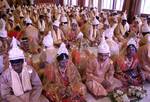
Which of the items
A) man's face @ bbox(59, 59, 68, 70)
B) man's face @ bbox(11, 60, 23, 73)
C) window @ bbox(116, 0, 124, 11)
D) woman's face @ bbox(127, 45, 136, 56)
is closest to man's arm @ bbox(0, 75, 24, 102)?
man's face @ bbox(11, 60, 23, 73)

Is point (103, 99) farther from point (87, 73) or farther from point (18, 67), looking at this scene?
point (18, 67)

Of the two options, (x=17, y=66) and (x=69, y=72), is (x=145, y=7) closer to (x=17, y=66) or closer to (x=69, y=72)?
(x=69, y=72)

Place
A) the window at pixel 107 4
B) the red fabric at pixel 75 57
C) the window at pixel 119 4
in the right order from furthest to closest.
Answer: the window at pixel 107 4 < the window at pixel 119 4 < the red fabric at pixel 75 57

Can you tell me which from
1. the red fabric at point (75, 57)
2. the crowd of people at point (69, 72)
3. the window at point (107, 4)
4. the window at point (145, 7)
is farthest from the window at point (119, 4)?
the red fabric at point (75, 57)

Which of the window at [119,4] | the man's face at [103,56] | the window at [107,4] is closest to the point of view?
the man's face at [103,56]

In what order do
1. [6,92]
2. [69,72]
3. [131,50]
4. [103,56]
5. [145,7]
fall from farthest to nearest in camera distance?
[145,7] → [131,50] → [103,56] → [69,72] → [6,92]

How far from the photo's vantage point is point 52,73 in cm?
378

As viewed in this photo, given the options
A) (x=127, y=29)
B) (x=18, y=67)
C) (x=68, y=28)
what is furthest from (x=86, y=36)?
(x=18, y=67)

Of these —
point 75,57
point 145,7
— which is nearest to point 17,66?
point 75,57

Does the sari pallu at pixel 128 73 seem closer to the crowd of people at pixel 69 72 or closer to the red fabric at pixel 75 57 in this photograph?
the crowd of people at pixel 69 72

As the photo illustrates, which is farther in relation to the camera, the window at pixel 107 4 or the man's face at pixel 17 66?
the window at pixel 107 4

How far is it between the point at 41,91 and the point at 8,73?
526 mm

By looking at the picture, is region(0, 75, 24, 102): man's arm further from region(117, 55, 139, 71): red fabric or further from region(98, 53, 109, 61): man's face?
region(117, 55, 139, 71): red fabric

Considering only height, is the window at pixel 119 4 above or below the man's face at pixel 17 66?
above
